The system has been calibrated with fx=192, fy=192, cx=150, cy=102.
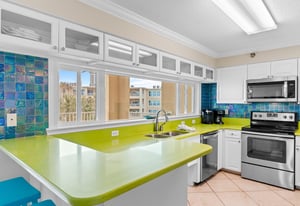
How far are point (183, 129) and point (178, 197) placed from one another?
186cm

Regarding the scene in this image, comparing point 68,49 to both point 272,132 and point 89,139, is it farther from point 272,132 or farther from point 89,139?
point 272,132

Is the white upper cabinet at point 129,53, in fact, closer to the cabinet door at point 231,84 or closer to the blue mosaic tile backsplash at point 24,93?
the blue mosaic tile backsplash at point 24,93

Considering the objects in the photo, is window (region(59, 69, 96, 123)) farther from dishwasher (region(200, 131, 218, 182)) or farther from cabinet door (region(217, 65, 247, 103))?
cabinet door (region(217, 65, 247, 103))

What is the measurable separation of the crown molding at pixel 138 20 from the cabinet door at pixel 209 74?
609 mm

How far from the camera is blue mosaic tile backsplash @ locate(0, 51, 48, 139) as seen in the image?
170cm

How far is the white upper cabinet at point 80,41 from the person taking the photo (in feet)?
5.73

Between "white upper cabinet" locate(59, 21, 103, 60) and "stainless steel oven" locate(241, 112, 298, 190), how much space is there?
9.25 ft

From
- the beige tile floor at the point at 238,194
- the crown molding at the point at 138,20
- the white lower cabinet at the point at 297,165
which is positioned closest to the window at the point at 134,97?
the crown molding at the point at 138,20

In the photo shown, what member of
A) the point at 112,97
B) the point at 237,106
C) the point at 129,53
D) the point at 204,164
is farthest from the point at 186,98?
the point at 129,53

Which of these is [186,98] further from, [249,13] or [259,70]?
[249,13]

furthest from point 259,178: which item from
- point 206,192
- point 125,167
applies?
point 125,167

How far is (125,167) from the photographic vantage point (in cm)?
101

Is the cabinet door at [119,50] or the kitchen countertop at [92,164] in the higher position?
the cabinet door at [119,50]

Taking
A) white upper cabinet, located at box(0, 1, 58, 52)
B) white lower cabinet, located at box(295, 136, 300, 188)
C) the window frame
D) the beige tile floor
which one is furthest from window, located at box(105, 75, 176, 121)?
white lower cabinet, located at box(295, 136, 300, 188)
